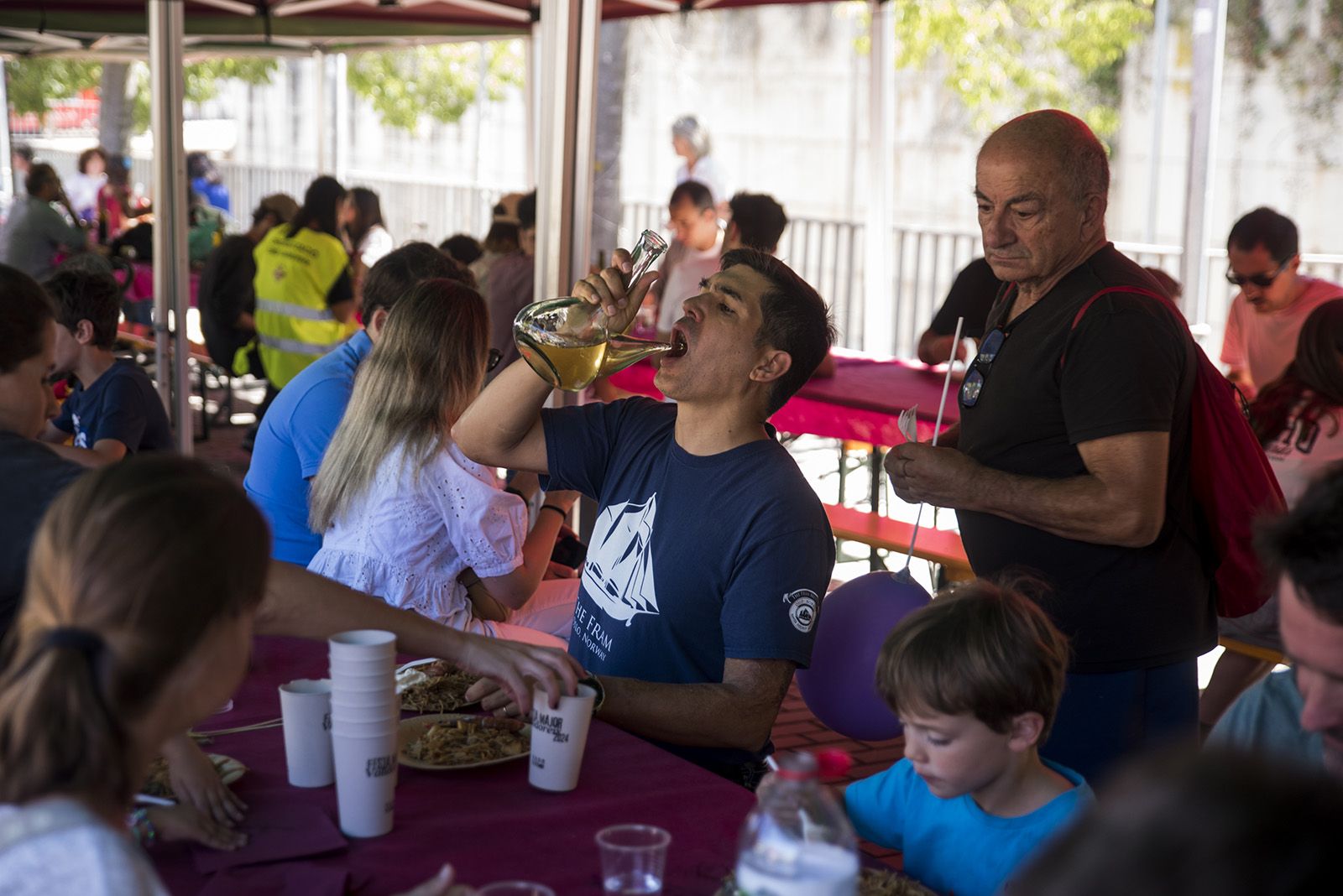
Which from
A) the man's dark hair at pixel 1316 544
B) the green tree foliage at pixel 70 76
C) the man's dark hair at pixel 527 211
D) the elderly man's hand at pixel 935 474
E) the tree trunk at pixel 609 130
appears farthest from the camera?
the green tree foliage at pixel 70 76

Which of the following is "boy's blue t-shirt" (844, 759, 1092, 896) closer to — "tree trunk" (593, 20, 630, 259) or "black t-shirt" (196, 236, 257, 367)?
"black t-shirt" (196, 236, 257, 367)

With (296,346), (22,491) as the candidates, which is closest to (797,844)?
(22,491)

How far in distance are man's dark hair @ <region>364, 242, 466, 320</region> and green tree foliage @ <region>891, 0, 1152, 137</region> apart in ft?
34.0

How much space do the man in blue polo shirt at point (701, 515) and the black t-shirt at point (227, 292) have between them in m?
5.25

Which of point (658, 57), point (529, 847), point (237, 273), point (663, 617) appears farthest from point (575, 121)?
point (658, 57)

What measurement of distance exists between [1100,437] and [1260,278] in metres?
3.21

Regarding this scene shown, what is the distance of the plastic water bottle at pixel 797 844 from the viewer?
1173mm

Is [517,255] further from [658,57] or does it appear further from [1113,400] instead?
[658,57]

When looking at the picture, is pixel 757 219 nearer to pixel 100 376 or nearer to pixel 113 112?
pixel 100 376

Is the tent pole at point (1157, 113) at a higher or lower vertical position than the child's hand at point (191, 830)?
higher

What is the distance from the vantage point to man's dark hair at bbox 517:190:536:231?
6.34 metres

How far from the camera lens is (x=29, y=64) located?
67.0 feet

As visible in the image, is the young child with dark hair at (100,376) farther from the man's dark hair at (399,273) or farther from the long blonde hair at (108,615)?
the long blonde hair at (108,615)

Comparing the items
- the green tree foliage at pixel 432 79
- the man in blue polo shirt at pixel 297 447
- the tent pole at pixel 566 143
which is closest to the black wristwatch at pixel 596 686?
the man in blue polo shirt at pixel 297 447
